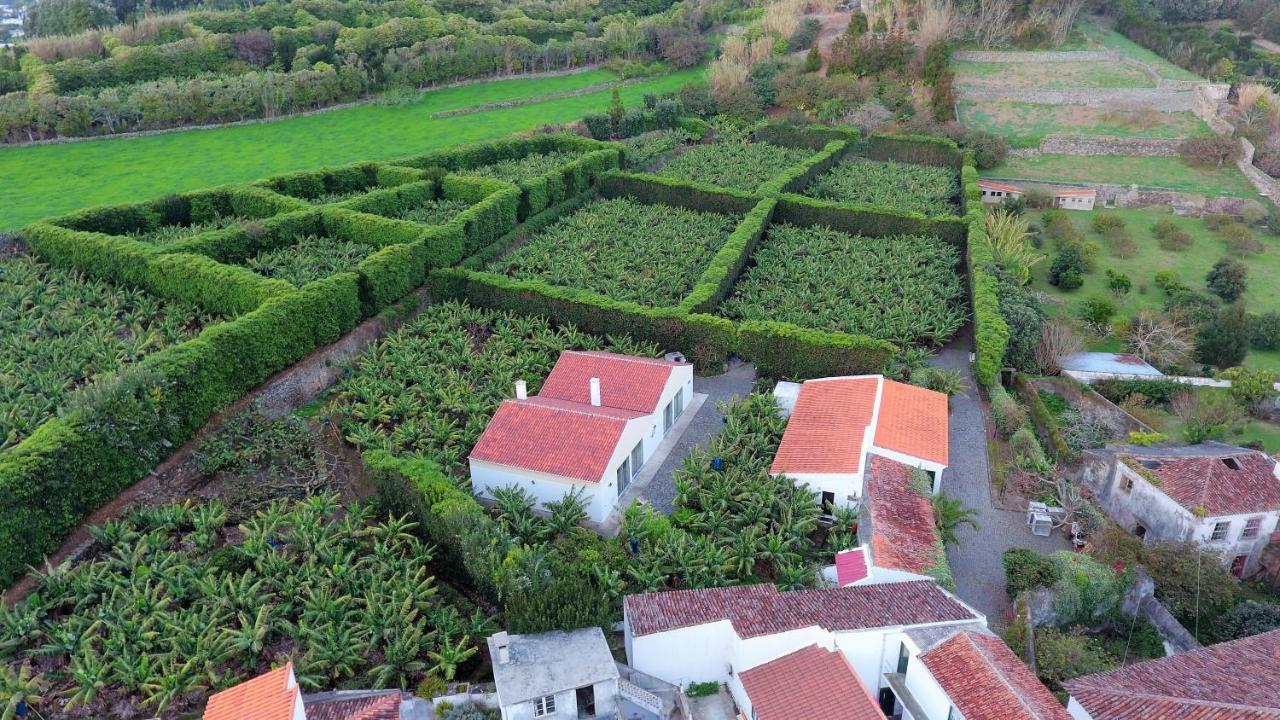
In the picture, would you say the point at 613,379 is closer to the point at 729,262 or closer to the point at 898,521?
the point at 898,521

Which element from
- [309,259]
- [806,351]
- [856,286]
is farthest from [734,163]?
[309,259]

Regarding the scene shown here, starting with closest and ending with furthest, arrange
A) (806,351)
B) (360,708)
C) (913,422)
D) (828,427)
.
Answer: (360,708), (828,427), (913,422), (806,351)

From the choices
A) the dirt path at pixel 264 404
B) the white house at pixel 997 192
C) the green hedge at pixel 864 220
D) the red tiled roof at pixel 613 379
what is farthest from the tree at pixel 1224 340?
the dirt path at pixel 264 404

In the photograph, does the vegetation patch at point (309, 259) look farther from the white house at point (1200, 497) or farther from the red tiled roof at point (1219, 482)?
the red tiled roof at point (1219, 482)

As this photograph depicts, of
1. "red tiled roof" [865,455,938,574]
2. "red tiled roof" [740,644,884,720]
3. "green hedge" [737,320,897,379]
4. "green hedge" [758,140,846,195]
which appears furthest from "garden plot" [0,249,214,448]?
"green hedge" [758,140,846,195]

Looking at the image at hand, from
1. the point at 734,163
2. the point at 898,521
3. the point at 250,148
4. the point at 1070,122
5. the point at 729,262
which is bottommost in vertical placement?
the point at 898,521

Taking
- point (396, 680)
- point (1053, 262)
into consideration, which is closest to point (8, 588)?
point (396, 680)
